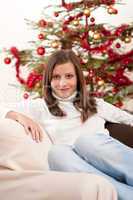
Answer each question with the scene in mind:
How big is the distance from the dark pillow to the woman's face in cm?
32

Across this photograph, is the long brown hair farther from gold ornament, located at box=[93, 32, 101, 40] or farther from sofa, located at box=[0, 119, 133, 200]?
sofa, located at box=[0, 119, 133, 200]

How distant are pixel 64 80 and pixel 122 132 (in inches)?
18.3

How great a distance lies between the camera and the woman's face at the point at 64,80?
203 centimetres

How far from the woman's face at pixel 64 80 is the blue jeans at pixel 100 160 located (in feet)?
3.07

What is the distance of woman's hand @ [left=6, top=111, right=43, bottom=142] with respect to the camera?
1.41m

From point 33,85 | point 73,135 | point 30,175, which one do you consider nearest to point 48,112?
point 73,135

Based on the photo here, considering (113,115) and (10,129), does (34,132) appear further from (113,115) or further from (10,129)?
(113,115)

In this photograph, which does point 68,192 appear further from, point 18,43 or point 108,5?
point 18,43

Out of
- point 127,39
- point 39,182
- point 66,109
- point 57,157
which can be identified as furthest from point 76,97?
point 39,182

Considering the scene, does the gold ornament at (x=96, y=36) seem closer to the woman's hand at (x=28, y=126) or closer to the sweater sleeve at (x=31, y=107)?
the sweater sleeve at (x=31, y=107)

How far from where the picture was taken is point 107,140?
107 centimetres

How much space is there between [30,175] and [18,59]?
6.09 feet

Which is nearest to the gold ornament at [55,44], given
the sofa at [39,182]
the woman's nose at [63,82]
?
the woman's nose at [63,82]

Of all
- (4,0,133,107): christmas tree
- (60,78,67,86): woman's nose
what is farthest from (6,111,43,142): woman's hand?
(4,0,133,107): christmas tree
